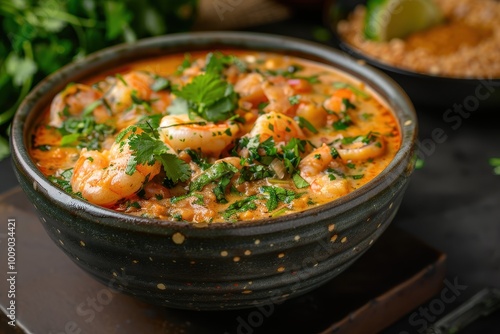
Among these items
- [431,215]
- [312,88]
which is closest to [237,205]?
[312,88]

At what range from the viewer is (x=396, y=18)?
412 cm

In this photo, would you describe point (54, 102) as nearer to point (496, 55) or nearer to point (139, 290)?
point (139, 290)

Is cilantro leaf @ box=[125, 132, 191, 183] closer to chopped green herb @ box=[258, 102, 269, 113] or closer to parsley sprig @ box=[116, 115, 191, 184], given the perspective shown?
parsley sprig @ box=[116, 115, 191, 184]

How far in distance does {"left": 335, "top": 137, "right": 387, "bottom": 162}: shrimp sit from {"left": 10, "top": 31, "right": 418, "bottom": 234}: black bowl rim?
92mm

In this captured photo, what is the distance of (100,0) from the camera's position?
4004 mm

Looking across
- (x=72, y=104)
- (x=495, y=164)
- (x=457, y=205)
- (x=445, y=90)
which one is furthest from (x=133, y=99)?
(x=495, y=164)

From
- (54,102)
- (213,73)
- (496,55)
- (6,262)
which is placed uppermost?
(213,73)

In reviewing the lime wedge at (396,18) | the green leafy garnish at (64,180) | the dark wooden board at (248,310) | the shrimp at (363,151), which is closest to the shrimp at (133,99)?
the green leafy garnish at (64,180)

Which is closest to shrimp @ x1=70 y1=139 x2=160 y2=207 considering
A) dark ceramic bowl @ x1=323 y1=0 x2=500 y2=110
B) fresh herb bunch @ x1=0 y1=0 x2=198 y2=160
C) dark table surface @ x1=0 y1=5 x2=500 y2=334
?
dark table surface @ x1=0 y1=5 x2=500 y2=334

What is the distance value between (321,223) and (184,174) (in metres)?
0.46

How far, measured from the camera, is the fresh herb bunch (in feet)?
12.2

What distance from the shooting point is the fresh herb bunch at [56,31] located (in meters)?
3.73

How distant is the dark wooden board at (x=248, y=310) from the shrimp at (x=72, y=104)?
0.50 m

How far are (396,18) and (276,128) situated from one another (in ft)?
6.82
